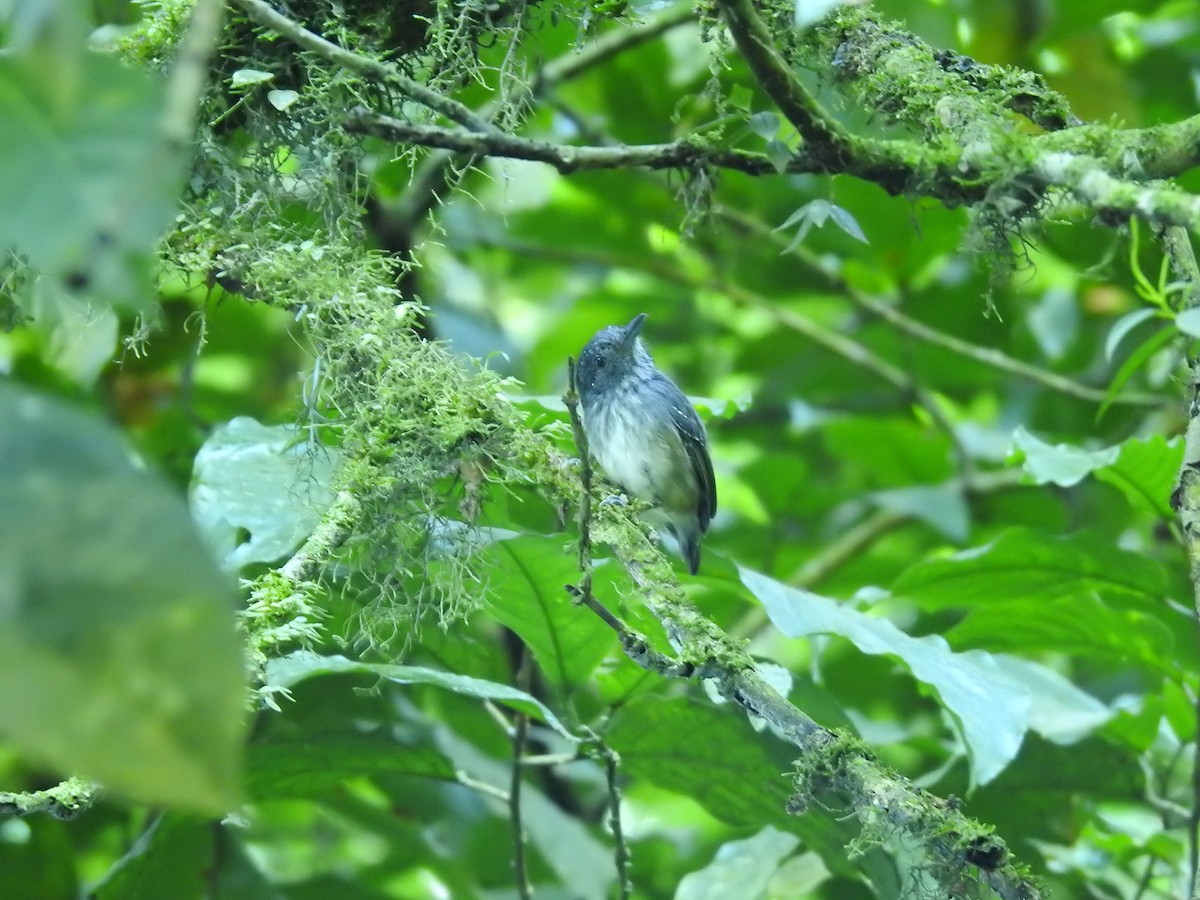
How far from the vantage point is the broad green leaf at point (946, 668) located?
1.95m

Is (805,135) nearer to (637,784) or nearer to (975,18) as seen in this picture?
(975,18)

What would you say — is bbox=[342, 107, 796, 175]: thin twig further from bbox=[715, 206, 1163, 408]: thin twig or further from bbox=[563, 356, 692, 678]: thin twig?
bbox=[715, 206, 1163, 408]: thin twig

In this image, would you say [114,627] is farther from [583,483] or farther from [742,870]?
[742,870]

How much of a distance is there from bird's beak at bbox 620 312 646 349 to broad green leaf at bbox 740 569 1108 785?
60.5 inches

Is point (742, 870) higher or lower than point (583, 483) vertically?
lower

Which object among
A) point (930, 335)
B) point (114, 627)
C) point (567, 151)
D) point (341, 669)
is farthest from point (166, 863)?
point (930, 335)

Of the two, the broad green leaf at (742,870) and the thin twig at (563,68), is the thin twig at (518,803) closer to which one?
the broad green leaf at (742,870)

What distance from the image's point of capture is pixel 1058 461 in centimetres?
242

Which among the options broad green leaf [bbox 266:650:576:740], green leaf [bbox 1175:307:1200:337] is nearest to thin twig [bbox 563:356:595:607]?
broad green leaf [bbox 266:650:576:740]

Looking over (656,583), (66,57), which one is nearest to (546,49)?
(656,583)

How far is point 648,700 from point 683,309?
281cm

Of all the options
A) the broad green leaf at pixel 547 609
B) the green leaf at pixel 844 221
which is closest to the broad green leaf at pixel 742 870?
the broad green leaf at pixel 547 609

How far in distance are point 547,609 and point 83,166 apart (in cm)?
162

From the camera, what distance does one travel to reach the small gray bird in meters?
3.69
